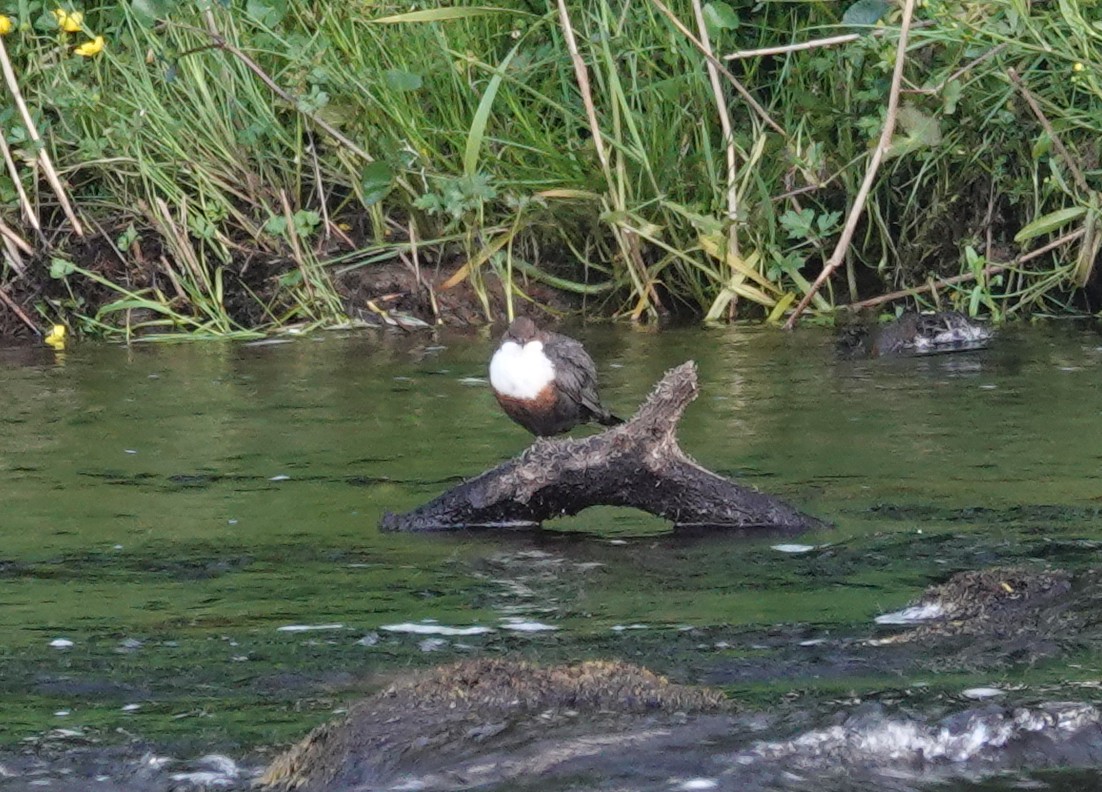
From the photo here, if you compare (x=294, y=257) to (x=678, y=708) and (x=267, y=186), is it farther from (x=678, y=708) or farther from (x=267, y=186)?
(x=678, y=708)

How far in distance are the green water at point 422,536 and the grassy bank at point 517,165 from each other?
977mm

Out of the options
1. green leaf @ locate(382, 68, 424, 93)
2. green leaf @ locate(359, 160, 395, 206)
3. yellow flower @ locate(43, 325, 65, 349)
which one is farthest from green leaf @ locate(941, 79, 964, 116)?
yellow flower @ locate(43, 325, 65, 349)

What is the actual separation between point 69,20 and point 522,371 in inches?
174

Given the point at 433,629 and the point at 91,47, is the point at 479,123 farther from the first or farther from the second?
the point at 433,629

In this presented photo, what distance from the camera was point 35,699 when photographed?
3.59 metres

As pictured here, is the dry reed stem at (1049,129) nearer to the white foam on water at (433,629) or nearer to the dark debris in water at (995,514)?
the dark debris in water at (995,514)

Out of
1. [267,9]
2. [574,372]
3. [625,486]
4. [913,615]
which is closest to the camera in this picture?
[913,615]

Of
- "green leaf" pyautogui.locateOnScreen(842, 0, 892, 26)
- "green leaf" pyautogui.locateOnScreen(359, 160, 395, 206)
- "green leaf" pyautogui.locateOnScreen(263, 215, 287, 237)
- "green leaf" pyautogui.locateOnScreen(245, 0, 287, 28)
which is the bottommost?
"green leaf" pyautogui.locateOnScreen(263, 215, 287, 237)

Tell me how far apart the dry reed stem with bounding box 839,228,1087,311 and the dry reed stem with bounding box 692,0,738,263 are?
2.13 ft

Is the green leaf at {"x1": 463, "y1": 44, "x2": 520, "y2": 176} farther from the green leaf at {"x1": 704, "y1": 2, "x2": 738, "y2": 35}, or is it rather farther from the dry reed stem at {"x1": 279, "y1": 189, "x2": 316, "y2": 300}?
the dry reed stem at {"x1": 279, "y1": 189, "x2": 316, "y2": 300}

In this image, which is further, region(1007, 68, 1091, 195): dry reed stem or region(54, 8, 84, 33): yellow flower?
region(54, 8, 84, 33): yellow flower

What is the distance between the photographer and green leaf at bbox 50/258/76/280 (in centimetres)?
955

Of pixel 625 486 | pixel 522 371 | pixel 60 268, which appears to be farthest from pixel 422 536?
pixel 60 268

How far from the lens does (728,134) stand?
8.91 metres
